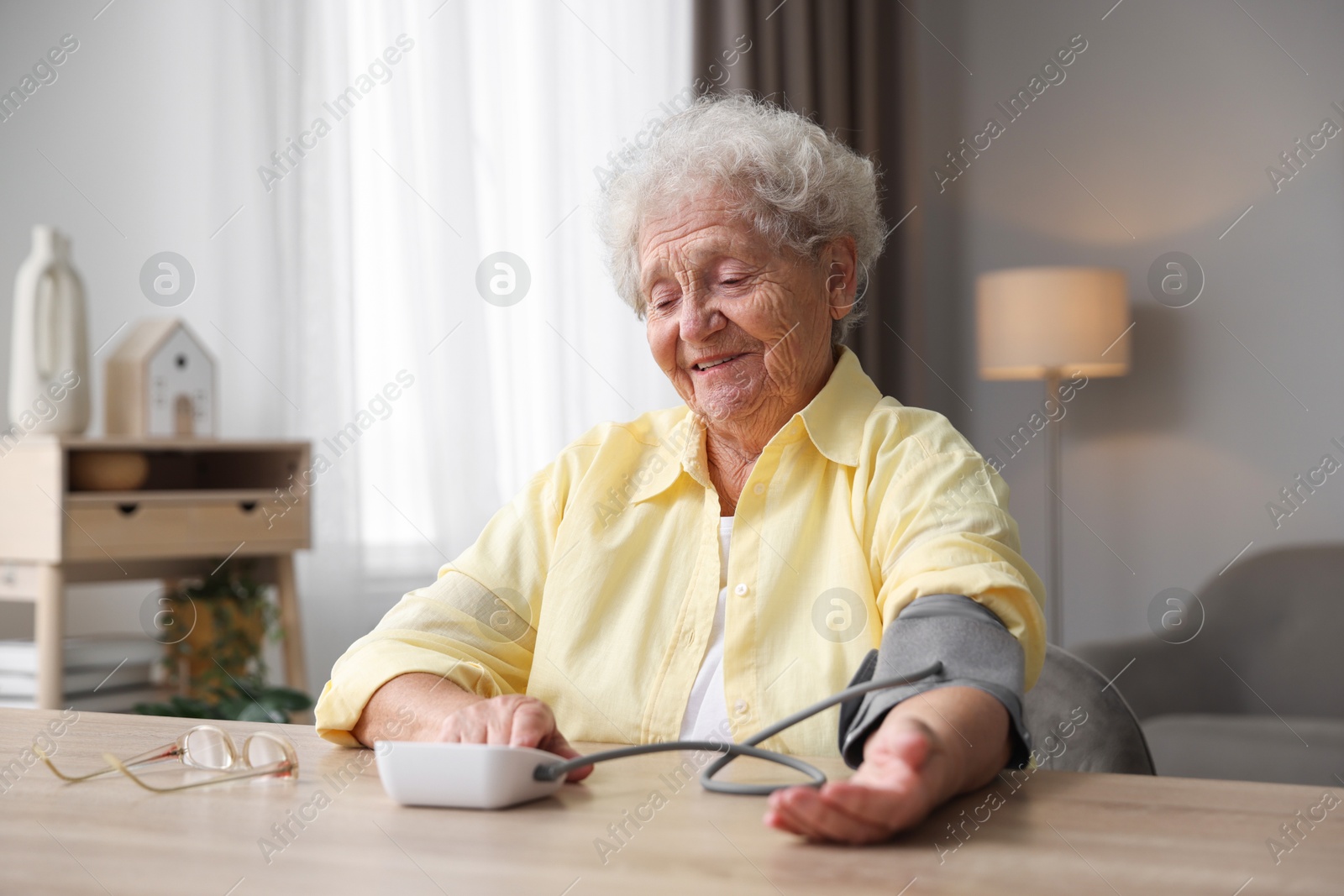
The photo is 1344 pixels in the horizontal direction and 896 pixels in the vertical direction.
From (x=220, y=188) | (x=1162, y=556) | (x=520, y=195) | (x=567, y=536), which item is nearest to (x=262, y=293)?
(x=220, y=188)

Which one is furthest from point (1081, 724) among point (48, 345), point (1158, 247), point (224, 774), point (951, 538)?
point (1158, 247)

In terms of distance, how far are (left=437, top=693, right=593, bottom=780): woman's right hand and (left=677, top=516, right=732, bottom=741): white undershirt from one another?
9.4 inches

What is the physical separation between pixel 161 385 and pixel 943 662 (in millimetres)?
2251

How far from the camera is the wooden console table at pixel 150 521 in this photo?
233cm

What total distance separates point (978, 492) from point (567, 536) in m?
0.42

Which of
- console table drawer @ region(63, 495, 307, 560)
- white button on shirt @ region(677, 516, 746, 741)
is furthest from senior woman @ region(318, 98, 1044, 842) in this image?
console table drawer @ region(63, 495, 307, 560)

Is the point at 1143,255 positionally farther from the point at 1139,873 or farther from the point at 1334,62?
the point at 1139,873

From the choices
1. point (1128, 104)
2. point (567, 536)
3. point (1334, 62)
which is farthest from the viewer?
point (1128, 104)

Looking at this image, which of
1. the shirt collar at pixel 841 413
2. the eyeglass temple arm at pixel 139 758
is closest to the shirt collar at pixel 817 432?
the shirt collar at pixel 841 413

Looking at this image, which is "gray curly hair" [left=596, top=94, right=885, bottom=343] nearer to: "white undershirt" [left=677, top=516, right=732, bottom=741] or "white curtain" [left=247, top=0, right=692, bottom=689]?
"white undershirt" [left=677, top=516, right=732, bottom=741]

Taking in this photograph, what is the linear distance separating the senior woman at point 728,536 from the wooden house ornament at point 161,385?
1.60 metres

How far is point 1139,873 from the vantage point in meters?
0.56

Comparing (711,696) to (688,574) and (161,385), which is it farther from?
(161,385)

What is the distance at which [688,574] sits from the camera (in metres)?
1.16
